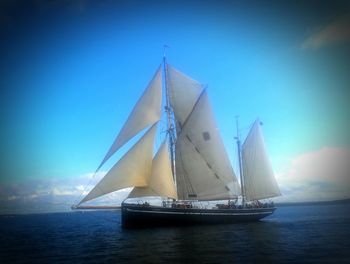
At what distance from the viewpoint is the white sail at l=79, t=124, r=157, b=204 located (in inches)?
1314

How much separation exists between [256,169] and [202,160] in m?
10.4

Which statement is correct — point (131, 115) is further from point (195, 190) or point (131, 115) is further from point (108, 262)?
point (108, 262)

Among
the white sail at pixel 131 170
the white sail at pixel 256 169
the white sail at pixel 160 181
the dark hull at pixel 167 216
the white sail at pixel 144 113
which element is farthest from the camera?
the white sail at pixel 256 169

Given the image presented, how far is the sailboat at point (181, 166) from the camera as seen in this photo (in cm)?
3588

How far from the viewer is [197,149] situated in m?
41.6

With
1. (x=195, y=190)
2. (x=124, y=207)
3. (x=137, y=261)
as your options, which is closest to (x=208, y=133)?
(x=195, y=190)

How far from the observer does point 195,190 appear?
134 feet

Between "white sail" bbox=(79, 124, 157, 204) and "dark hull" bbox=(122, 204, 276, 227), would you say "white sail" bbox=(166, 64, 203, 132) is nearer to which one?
"white sail" bbox=(79, 124, 157, 204)

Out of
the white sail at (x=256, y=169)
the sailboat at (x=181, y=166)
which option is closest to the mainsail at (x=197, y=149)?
the sailboat at (x=181, y=166)

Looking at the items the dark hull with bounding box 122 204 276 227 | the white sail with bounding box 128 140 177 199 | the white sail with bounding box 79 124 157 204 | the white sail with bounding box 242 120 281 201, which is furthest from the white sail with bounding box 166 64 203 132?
the dark hull with bounding box 122 204 276 227

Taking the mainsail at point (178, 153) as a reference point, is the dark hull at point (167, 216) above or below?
below

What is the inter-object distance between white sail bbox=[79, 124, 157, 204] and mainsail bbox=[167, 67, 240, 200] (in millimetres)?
5215

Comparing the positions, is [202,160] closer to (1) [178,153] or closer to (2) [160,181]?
(1) [178,153]

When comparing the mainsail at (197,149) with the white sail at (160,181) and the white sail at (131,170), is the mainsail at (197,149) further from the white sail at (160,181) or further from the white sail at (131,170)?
the white sail at (131,170)
